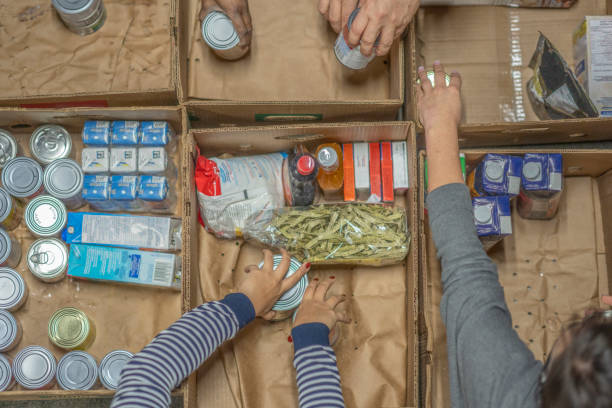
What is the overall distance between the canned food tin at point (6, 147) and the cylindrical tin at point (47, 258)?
0.23 meters

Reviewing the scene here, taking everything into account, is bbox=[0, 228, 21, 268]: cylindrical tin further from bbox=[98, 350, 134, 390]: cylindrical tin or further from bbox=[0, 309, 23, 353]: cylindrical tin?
bbox=[98, 350, 134, 390]: cylindrical tin

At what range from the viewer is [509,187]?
1.18m

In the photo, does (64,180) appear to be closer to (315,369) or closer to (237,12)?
(237,12)

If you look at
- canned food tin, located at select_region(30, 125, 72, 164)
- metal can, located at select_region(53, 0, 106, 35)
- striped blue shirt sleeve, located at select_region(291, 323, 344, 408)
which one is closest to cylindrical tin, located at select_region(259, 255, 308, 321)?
striped blue shirt sleeve, located at select_region(291, 323, 344, 408)

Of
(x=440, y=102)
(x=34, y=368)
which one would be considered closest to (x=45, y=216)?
(x=34, y=368)

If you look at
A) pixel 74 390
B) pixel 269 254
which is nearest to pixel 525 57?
pixel 269 254

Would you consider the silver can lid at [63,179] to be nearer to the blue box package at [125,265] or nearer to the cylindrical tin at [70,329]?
the blue box package at [125,265]

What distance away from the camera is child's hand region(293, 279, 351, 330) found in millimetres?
1110

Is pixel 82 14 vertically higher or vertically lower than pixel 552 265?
higher

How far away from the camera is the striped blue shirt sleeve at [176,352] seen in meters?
0.92

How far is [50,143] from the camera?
1290 mm

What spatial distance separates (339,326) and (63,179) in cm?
78

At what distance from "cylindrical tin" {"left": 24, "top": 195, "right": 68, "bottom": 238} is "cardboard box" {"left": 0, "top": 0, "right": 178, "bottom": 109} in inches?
12.5

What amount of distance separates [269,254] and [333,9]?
0.61m
